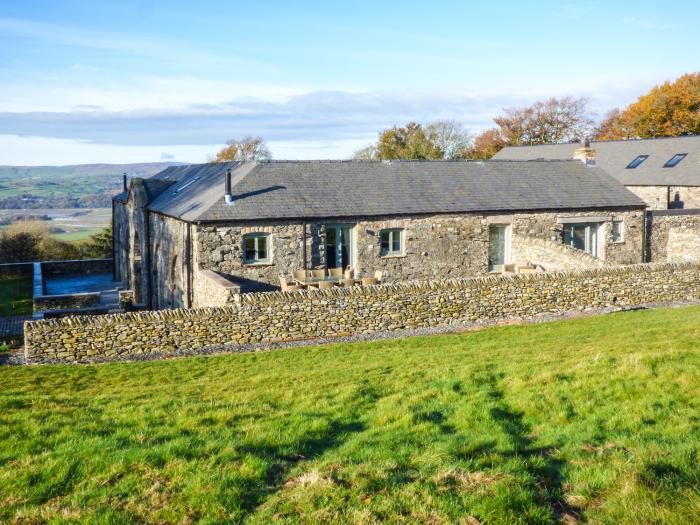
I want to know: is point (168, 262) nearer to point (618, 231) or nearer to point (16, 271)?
point (16, 271)

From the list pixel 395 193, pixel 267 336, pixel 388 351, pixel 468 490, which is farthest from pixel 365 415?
pixel 395 193

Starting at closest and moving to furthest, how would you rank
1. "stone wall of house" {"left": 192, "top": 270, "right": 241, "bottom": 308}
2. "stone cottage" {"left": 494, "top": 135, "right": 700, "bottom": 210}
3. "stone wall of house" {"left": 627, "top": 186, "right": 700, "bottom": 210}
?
"stone wall of house" {"left": 192, "top": 270, "right": 241, "bottom": 308} < "stone wall of house" {"left": 627, "top": 186, "right": 700, "bottom": 210} < "stone cottage" {"left": 494, "top": 135, "right": 700, "bottom": 210}

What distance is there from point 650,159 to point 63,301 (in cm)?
3625

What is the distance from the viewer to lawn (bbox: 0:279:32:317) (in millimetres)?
28978

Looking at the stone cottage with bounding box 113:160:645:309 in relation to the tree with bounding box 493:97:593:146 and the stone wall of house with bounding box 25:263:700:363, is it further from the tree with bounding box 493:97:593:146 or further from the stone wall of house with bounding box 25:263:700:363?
the tree with bounding box 493:97:593:146

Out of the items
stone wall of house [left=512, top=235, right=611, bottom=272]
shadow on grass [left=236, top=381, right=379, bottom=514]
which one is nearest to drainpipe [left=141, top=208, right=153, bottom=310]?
stone wall of house [left=512, top=235, right=611, bottom=272]

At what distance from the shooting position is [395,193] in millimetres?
26578

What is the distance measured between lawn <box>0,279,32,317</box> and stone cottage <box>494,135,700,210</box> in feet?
90.2

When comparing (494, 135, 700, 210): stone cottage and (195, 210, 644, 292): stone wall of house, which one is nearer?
(195, 210, 644, 292): stone wall of house

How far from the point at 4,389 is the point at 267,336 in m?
6.66

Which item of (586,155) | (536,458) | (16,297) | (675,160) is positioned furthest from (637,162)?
(536,458)

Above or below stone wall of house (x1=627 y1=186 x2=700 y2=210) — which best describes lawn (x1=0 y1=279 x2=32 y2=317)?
below

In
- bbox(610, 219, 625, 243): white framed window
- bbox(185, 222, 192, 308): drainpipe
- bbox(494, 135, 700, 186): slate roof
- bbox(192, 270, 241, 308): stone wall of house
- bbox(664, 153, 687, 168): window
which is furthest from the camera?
bbox(664, 153, 687, 168): window

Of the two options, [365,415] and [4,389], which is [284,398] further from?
[4,389]
